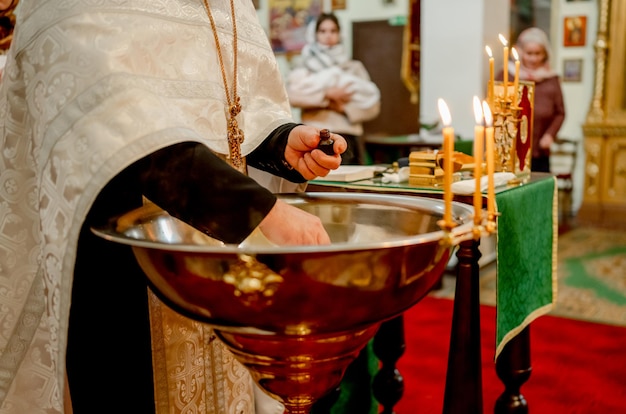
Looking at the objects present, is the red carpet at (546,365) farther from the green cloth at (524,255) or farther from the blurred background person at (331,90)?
the blurred background person at (331,90)

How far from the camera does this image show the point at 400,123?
6.60 m

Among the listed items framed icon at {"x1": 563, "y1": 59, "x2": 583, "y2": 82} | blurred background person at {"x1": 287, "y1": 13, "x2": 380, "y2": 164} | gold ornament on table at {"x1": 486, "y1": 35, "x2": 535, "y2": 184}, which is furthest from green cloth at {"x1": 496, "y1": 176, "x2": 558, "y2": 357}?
framed icon at {"x1": 563, "y1": 59, "x2": 583, "y2": 82}

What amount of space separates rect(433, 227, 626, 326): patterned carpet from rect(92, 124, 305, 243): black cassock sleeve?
123 inches

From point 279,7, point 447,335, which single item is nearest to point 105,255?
point 447,335

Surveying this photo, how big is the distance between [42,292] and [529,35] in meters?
4.35

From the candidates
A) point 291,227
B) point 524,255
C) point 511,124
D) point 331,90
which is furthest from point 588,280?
point 291,227

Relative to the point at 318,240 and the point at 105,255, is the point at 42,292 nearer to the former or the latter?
the point at 105,255

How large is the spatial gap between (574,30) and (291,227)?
281 inches

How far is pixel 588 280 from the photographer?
427cm

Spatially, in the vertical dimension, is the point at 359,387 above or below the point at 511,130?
below

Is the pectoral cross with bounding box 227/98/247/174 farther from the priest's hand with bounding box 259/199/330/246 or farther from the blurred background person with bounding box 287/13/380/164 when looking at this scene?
the blurred background person with bounding box 287/13/380/164

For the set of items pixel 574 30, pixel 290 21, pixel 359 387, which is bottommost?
pixel 359 387

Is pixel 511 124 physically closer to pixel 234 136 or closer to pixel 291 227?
pixel 234 136

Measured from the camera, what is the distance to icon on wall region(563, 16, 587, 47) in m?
6.93
